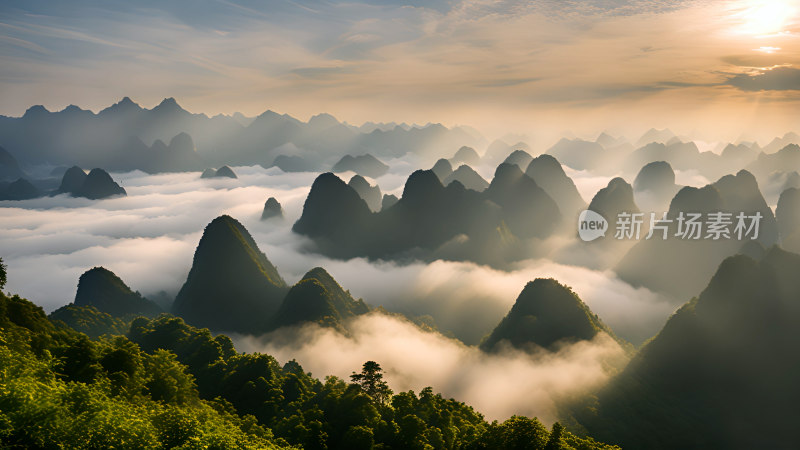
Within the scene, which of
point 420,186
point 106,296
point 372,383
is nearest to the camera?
point 372,383

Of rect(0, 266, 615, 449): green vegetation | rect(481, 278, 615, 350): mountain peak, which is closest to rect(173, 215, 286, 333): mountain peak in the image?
rect(0, 266, 615, 449): green vegetation

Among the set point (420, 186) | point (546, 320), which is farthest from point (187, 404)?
point (420, 186)

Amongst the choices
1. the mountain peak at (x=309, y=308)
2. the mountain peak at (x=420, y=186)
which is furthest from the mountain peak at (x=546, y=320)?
the mountain peak at (x=420, y=186)

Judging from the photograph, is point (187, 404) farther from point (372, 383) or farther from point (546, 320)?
point (546, 320)

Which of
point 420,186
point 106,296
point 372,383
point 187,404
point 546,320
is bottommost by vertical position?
point 546,320

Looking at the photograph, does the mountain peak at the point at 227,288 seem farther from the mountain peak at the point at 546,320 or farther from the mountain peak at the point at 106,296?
the mountain peak at the point at 546,320

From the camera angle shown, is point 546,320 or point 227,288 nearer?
point 546,320

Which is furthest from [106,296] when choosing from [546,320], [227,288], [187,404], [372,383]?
[546,320]

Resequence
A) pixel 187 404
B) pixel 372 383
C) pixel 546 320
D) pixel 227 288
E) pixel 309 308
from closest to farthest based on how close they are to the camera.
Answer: pixel 187 404
pixel 372 383
pixel 546 320
pixel 309 308
pixel 227 288

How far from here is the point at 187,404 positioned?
30.9m

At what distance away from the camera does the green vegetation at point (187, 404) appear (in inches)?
719

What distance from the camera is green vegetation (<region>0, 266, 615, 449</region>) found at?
18.3 meters

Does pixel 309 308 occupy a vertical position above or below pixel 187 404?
above

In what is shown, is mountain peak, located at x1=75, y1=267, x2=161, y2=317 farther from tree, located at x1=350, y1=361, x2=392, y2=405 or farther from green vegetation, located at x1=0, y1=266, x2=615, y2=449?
tree, located at x1=350, y1=361, x2=392, y2=405
